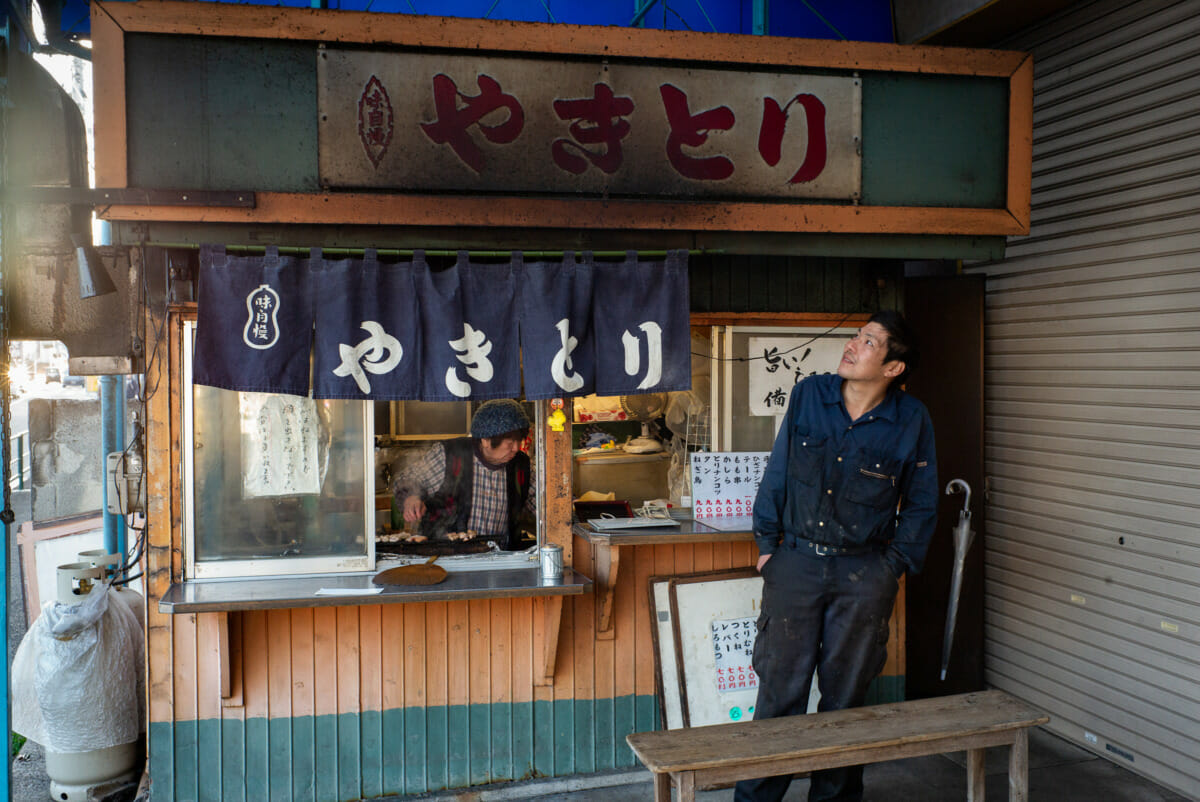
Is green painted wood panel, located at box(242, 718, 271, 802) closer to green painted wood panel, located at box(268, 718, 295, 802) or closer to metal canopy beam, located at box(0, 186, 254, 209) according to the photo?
green painted wood panel, located at box(268, 718, 295, 802)

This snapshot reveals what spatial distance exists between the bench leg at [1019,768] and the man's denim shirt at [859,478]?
96 centimetres

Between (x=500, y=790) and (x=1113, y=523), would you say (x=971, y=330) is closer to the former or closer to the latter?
(x=1113, y=523)

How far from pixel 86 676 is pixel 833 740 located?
448 centimetres

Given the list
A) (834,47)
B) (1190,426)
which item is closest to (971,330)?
(1190,426)

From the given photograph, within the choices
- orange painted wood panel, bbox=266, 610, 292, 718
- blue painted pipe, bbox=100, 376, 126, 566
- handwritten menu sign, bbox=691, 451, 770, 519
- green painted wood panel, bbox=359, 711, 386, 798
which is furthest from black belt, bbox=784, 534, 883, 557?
blue painted pipe, bbox=100, 376, 126, 566

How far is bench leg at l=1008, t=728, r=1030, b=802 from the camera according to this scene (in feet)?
A: 13.4

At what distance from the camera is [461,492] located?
6.30 m

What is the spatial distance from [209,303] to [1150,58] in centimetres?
631

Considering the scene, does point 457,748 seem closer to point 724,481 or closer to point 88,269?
point 724,481

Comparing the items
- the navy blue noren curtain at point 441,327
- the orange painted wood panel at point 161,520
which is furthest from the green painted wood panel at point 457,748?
the navy blue noren curtain at point 441,327

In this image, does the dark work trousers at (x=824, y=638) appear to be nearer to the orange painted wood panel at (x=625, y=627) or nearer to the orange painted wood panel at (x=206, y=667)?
the orange painted wood panel at (x=625, y=627)

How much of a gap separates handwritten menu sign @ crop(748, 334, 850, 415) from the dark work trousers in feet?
5.32

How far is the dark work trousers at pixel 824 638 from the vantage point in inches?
175


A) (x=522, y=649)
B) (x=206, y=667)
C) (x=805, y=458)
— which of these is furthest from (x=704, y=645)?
(x=206, y=667)
